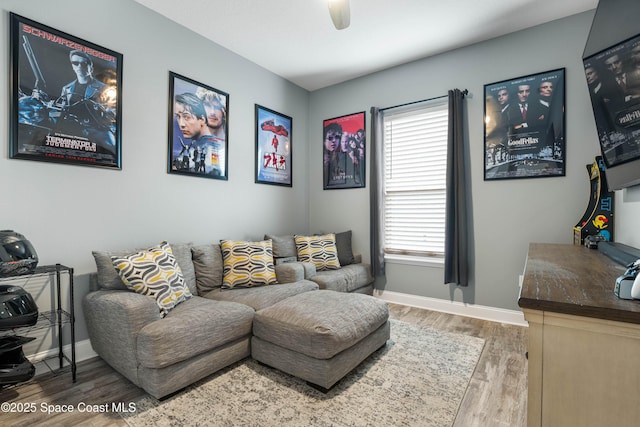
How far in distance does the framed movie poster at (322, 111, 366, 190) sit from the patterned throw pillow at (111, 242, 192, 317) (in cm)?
254

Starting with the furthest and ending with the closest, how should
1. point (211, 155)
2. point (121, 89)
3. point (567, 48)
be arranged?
point (211, 155)
point (567, 48)
point (121, 89)

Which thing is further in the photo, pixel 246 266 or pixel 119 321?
pixel 246 266

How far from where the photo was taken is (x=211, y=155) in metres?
3.22

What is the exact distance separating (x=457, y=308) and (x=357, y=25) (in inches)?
125

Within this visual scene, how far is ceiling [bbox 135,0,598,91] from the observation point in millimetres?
2639

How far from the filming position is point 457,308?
11.1 ft

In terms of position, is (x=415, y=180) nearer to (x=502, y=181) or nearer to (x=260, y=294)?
(x=502, y=181)

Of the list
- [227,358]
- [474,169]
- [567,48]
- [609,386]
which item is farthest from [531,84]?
[227,358]

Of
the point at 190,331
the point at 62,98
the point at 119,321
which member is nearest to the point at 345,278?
the point at 190,331

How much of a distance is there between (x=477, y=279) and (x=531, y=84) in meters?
2.04

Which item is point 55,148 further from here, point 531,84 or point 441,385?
point 531,84

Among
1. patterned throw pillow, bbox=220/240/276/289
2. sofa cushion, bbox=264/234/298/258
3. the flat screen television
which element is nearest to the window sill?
sofa cushion, bbox=264/234/298/258

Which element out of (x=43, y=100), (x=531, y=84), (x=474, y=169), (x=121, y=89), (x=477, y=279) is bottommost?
(x=477, y=279)

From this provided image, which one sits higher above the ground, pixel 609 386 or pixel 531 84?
pixel 531 84
